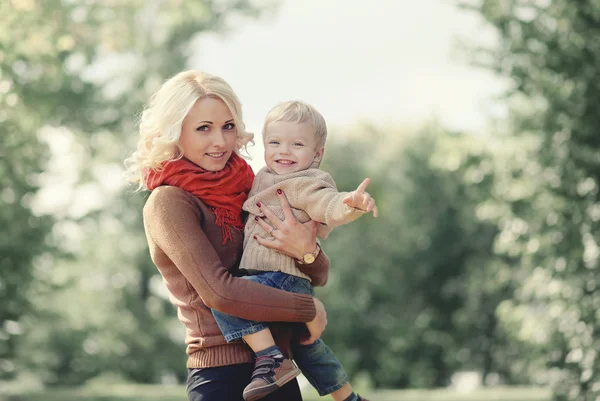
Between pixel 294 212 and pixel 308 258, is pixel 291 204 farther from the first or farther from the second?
pixel 308 258

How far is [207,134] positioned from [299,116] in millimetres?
377

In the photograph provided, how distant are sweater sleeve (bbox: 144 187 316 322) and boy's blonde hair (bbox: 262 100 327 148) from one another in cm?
53

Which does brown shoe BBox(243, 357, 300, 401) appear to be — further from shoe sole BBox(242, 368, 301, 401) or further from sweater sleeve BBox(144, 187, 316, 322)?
sweater sleeve BBox(144, 187, 316, 322)

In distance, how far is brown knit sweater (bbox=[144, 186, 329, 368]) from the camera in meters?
2.92

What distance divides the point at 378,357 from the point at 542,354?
63.1 ft

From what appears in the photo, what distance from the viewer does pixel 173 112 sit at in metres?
3.11

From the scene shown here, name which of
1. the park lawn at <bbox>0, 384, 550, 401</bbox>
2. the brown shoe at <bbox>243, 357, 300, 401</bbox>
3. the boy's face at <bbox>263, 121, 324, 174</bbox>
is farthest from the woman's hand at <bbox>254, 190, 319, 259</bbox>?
the park lawn at <bbox>0, 384, 550, 401</bbox>

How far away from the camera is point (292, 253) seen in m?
3.16

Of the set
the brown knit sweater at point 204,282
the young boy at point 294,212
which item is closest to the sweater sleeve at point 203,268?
the brown knit sweater at point 204,282

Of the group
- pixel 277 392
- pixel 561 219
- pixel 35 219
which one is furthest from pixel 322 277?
pixel 35 219

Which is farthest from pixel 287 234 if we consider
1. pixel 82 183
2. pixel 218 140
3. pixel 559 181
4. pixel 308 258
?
pixel 82 183

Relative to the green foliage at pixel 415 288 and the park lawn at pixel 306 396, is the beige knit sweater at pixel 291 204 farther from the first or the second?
the green foliage at pixel 415 288

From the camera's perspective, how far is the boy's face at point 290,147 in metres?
3.27

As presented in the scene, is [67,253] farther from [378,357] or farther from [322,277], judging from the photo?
[378,357]
